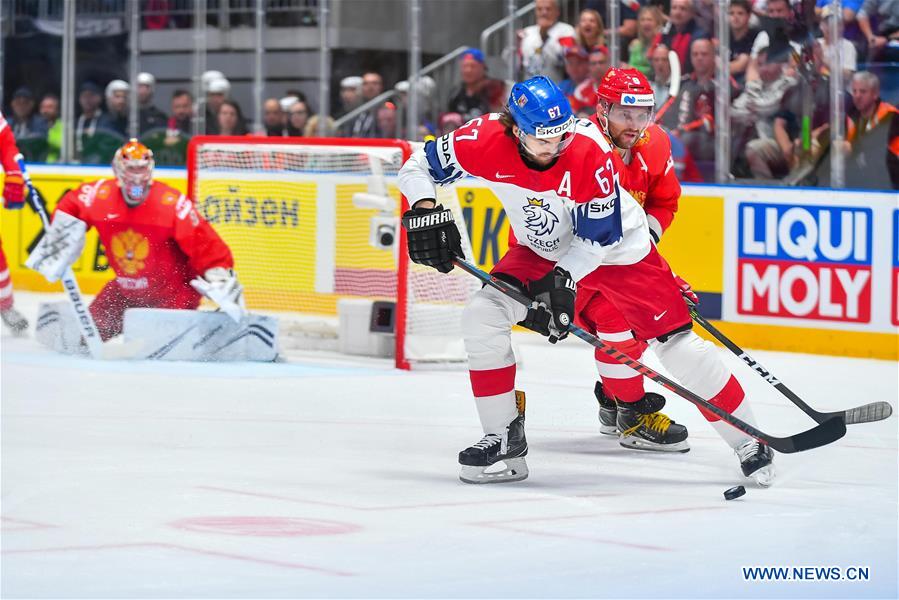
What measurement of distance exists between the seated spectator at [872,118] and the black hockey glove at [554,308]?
10.7ft

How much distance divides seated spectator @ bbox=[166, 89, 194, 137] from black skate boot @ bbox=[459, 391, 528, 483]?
5.86 metres

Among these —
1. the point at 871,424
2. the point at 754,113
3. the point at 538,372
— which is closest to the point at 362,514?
the point at 871,424

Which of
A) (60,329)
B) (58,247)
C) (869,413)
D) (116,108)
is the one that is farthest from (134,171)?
(869,413)

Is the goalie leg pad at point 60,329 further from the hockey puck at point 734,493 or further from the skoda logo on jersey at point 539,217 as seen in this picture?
the hockey puck at point 734,493

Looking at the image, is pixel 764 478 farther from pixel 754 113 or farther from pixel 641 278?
pixel 754 113

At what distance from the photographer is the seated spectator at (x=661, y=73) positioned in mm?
7652

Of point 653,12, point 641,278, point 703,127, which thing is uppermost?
point 653,12

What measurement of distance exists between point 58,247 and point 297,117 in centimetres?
267

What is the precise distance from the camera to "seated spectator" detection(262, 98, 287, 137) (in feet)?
30.3

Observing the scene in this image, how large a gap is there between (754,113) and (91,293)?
13.9ft

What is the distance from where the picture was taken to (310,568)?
10.3 feet

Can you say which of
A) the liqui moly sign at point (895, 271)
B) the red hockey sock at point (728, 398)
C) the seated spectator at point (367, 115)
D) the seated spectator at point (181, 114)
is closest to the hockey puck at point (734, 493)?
the red hockey sock at point (728, 398)

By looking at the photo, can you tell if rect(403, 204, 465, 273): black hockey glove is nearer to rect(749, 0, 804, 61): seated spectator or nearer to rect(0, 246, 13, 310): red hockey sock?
rect(749, 0, 804, 61): seated spectator

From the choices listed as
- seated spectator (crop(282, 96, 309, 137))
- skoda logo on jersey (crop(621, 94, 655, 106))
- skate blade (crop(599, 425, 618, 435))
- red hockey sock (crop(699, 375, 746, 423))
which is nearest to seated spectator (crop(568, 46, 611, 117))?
seated spectator (crop(282, 96, 309, 137))
